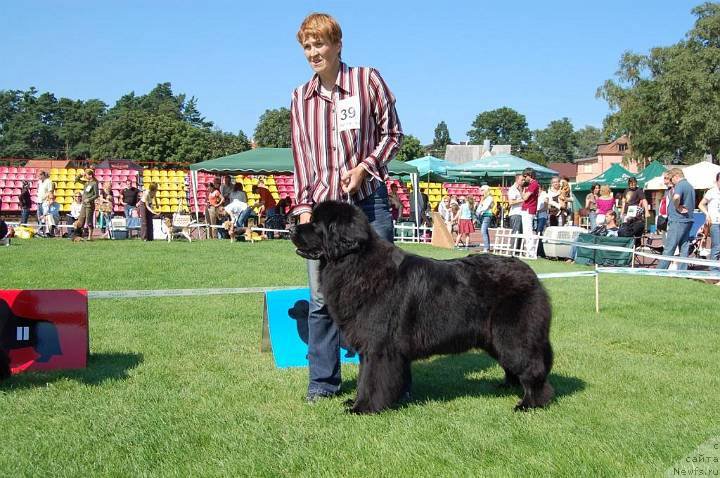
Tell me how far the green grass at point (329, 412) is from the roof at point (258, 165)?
15.6 meters

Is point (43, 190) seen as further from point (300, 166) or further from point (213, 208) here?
point (300, 166)

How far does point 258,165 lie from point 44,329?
1828 cm

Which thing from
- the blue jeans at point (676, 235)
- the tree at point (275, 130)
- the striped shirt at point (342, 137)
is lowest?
the blue jeans at point (676, 235)

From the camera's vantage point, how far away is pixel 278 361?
5.31 m

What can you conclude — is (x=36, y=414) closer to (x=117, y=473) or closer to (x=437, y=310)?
(x=117, y=473)

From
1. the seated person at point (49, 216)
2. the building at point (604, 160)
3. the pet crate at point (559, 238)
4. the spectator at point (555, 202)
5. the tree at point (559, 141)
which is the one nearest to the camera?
the pet crate at point (559, 238)

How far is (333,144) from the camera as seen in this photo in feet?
14.3

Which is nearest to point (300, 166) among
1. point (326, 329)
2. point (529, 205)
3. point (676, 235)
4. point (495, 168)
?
point (326, 329)

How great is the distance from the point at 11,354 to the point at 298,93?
2.92m

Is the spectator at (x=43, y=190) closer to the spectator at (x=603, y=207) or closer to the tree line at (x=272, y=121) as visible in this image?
the spectator at (x=603, y=207)

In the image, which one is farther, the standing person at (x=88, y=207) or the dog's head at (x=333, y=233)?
the standing person at (x=88, y=207)

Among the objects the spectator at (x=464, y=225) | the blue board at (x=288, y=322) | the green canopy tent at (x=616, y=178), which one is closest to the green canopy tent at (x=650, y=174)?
the green canopy tent at (x=616, y=178)

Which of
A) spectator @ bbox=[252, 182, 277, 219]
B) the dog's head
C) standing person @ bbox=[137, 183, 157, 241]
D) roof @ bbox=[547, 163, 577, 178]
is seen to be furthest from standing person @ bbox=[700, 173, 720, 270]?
roof @ bbox=[547, 163, 577, 178]

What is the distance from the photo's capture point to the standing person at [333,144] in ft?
13.9
